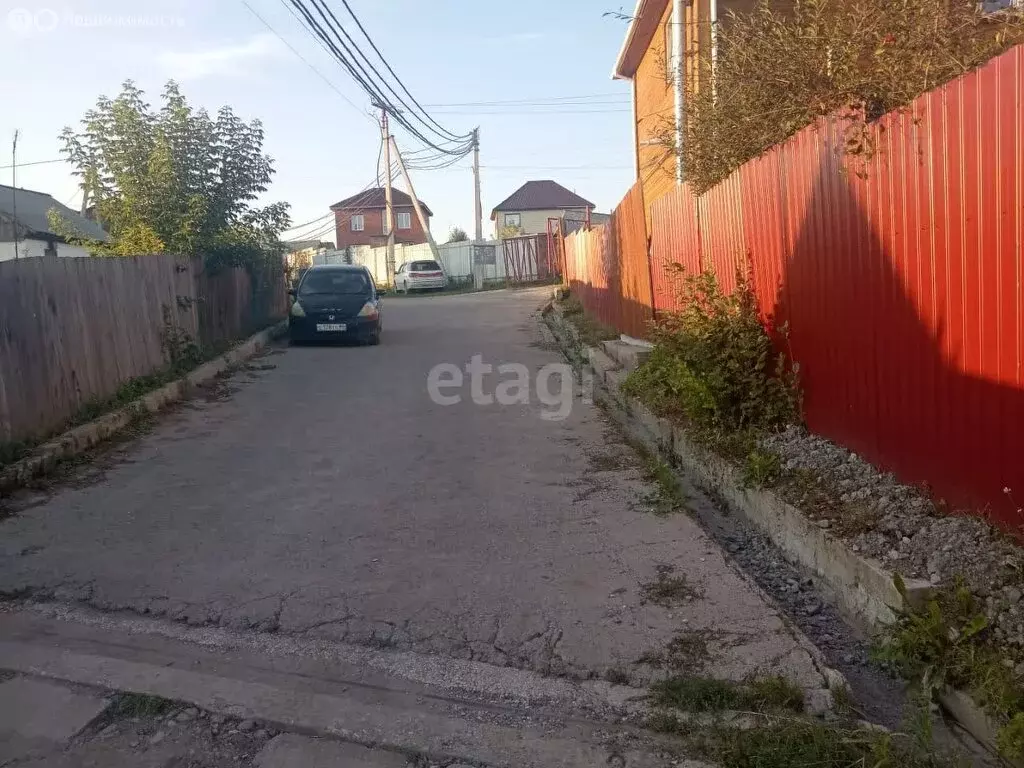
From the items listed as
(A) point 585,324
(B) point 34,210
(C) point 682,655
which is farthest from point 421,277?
(C) point 682,655

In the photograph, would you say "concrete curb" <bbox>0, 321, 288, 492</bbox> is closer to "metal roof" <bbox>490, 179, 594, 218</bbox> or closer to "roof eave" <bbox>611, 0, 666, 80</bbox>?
"roof eave" <bbox>611, 0, 666, 80</bbox>

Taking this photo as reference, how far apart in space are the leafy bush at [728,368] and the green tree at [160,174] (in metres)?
8.92

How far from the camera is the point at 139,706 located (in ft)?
11.6

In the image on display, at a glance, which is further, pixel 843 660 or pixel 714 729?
pixel 843 660

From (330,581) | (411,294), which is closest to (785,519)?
(330,581)

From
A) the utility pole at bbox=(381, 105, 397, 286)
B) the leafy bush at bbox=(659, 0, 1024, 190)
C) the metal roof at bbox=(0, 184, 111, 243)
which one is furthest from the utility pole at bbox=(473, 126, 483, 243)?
the leafy bush at bbox=(659, 0, 1024, 190)

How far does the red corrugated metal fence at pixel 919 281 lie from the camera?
3.73m

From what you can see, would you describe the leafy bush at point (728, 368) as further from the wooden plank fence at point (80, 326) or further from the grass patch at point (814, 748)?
the wooden plank fence at point (80, 326)

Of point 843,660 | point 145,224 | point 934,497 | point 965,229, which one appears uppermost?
point 145,224

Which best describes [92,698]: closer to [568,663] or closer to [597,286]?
[568,663]

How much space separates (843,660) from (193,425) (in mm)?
7215

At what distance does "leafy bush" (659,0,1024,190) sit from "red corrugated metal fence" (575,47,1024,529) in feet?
1.32

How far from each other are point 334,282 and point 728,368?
12.0 meters

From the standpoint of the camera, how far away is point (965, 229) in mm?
4004
